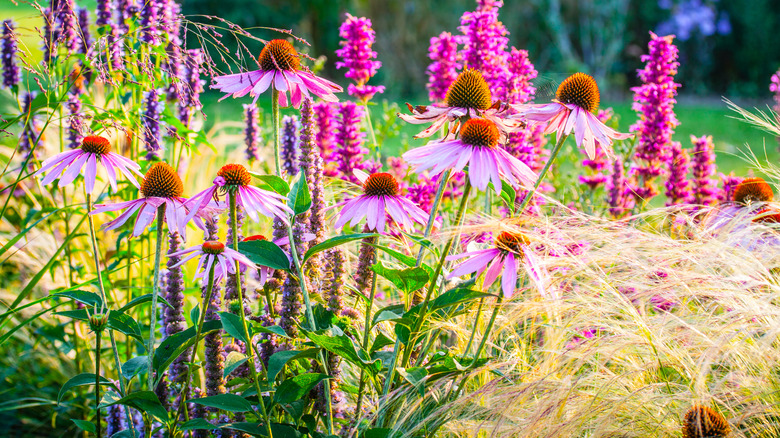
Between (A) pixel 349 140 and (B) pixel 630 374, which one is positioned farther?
(A) pixel 349 140

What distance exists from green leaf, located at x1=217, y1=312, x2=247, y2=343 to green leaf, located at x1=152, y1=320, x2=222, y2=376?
8 centimetres

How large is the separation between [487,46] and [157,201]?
149 centimetres

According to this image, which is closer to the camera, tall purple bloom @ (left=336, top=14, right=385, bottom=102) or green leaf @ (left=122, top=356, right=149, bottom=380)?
green leaf @ (left=122, top=356, right=149, bottom=380)

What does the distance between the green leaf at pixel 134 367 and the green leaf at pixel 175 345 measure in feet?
0.11

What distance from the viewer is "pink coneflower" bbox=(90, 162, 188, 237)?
4.26 ft

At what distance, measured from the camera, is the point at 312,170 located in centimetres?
149

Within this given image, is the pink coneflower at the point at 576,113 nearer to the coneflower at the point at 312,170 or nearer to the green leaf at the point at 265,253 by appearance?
the coneflower at the point at 312,170

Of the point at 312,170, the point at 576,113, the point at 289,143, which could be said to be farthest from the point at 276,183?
the point at 289,143

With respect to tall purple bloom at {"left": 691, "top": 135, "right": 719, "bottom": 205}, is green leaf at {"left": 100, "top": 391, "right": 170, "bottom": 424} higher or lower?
lower

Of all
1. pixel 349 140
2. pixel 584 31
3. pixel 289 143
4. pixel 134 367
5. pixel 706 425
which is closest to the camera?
pixel 706 425

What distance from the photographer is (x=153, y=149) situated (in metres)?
1.94

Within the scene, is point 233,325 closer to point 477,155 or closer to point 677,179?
point 477,155

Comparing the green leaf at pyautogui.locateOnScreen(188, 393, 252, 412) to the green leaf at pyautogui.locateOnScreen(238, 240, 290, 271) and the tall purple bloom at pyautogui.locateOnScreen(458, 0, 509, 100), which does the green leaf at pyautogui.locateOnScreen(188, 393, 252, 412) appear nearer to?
the green leaf at pyautogui.locateOnScreen(238, 240, 290, 271)

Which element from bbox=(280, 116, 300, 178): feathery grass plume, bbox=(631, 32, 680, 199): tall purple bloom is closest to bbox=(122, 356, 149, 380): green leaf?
bbox=(280, 116, 300, 178): feathery grass plume
